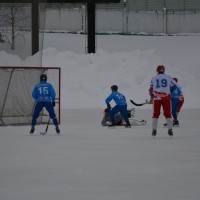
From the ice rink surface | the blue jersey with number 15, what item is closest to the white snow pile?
the blue jersey with number 15

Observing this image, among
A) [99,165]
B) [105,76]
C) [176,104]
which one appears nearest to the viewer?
[99,165]

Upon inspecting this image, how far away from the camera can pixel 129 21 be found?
44.7 m

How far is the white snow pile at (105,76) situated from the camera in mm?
28938

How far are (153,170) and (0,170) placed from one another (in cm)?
→ 187

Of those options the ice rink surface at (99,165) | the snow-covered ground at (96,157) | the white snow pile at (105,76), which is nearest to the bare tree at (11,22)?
the snow-covered ground at (96,157)

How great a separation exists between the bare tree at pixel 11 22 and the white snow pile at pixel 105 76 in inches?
173

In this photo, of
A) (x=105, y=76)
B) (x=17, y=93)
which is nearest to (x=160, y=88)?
(x=17, y=93)

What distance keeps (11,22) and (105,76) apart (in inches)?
352

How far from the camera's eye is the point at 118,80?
30.8 metres

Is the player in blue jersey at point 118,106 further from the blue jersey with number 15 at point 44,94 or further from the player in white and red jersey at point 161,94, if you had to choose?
the player in white and red jersey at point 161,94

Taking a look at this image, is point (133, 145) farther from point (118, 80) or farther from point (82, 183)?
point (118, 80)

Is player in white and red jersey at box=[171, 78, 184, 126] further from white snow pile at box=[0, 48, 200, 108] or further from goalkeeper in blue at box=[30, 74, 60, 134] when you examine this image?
white snow pile at box=[0, 48, 200, 108]

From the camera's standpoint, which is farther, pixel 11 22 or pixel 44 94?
pixel 11 22

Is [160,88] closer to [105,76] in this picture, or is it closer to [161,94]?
[161,94]
